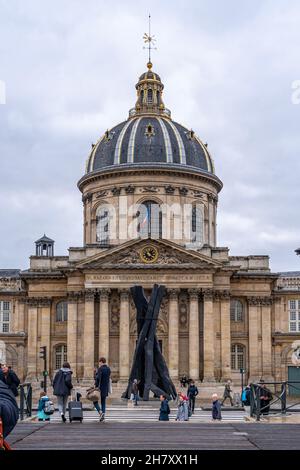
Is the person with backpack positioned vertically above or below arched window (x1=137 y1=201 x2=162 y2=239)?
below

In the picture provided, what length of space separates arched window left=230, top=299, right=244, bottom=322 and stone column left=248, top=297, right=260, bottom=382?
1.00m

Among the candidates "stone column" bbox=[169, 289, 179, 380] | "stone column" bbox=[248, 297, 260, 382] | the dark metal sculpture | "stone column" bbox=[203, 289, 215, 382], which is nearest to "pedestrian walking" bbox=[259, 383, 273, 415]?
the dark metal sculpture

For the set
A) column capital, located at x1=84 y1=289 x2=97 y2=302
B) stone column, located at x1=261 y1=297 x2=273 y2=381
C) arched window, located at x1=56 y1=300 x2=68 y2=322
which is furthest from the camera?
arched window, located at x1=56 y1=300 x2=68 y2=322

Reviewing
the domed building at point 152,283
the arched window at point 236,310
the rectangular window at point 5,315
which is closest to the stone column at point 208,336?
the domed building at point 152,283

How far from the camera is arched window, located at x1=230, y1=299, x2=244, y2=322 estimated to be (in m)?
77.6

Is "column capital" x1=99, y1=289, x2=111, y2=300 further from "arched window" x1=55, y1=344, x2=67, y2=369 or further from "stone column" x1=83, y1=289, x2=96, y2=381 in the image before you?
"arched window" x1=55, y1=344, x2=67, y2=369

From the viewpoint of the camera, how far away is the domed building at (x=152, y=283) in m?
73.2

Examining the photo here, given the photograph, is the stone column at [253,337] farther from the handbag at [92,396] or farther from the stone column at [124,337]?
the handbag at [92,396]

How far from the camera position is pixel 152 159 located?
8500cm

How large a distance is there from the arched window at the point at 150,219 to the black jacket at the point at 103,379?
5479 cm

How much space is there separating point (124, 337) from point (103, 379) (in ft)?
145

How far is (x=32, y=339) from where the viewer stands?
76875 millimetres

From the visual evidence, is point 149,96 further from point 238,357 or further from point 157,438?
point 157,438

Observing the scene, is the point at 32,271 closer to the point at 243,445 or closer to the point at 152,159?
the point at 152,159
